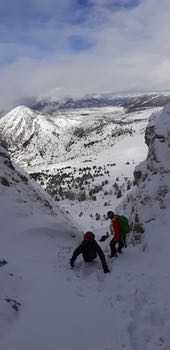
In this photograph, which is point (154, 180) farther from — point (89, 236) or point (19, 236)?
point (19, 236)

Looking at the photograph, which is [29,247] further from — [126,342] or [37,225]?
[126,342]

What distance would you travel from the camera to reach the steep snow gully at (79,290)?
8.43 meters

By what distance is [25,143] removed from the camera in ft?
639

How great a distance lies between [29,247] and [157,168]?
17.0 ft

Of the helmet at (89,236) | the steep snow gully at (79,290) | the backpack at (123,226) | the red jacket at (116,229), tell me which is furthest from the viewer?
the backpack at (123,226)

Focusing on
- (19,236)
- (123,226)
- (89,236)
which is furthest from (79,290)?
(19,236)

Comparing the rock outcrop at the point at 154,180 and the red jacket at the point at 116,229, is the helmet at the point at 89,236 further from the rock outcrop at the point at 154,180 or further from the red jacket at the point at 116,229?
the rock outcrop at the point at 154,180

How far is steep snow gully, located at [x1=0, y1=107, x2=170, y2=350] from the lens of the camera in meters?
8.43

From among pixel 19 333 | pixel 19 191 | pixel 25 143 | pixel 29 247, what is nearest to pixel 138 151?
pixel 19 191

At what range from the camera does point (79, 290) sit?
1084 cm

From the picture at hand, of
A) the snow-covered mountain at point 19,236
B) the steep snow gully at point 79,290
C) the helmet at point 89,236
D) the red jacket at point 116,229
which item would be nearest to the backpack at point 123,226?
the red jacket at point 116,229

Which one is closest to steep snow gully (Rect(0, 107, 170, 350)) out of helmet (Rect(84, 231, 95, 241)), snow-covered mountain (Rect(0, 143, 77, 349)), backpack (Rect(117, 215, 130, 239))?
snow-covered mountain (Rect(0, 143, 77, 349))

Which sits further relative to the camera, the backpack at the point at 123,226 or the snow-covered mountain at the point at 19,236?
the backpack at the point at 123,226

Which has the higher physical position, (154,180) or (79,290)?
(154,180)
